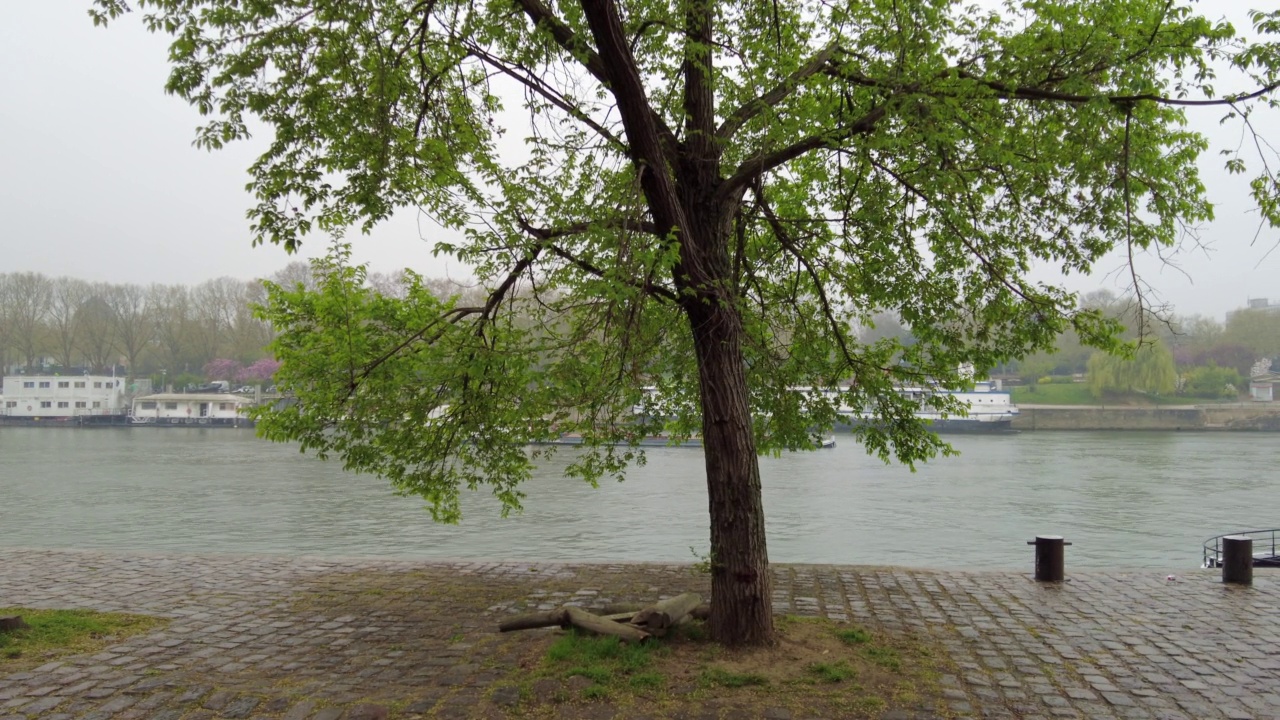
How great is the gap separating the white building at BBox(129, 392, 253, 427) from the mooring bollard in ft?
240

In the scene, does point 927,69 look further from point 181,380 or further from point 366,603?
point 181,380

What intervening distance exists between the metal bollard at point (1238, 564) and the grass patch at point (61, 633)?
→ 34.0 ft

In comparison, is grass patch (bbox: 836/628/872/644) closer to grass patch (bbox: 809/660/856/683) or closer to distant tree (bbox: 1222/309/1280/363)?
grass patch (bbox: 809/660/856/683)

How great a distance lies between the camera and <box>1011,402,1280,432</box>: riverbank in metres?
65.2

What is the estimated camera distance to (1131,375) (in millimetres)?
Result: 65438

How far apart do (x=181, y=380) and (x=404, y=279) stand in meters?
83.1

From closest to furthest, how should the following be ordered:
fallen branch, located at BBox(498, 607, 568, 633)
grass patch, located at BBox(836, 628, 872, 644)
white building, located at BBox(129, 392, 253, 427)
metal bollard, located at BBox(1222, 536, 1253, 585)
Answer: grass patch, located at BBox(836, 628, 872, 644), fallen branch, located at BBox(498, 607, 568, 633), metal bollard, located at BBox(1222, 536, 1253, 585), white building, located at BBox(129, 392, 253, 427)

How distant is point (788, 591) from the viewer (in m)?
8.96

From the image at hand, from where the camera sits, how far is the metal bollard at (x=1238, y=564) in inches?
373

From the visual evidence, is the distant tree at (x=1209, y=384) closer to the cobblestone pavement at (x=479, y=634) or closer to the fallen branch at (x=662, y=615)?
the cobblestone pavement at (x=479, y=634)

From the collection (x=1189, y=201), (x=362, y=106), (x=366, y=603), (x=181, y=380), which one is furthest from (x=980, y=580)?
(x=181, y=380)

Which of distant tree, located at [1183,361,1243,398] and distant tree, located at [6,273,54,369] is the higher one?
distant tree, located at [6,273,54,369]

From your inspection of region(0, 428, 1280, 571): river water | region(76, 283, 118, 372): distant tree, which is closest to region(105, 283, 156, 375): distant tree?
region(76, 283, 118, 372): distant tree

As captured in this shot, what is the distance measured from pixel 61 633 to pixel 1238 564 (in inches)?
434
